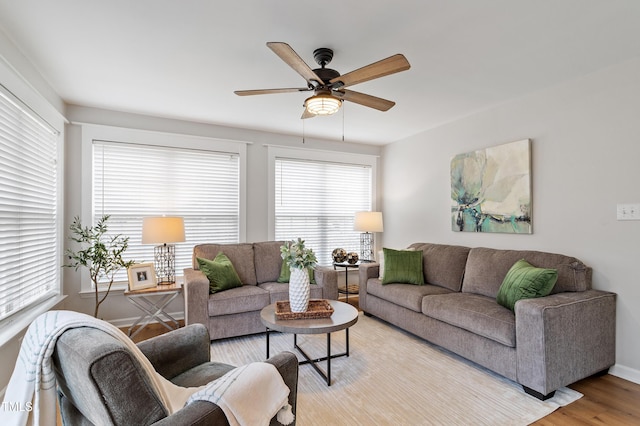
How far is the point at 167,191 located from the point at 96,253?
1.11 m

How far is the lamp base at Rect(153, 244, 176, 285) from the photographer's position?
148 inches

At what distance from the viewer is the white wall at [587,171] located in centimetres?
257

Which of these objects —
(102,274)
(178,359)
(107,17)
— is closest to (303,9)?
(107,17)

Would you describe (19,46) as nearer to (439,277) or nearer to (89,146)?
(89,146)

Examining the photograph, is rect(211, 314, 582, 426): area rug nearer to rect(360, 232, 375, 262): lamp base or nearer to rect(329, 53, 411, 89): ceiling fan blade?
rect(360, 232, 375, 262): lamp base

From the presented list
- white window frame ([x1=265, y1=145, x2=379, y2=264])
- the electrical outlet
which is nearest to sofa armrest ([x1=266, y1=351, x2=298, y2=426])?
the electrical outlet

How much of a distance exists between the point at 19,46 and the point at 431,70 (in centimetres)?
311

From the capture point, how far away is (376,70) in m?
2.01

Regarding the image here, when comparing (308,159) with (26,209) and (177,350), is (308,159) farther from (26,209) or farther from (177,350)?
(177,350)

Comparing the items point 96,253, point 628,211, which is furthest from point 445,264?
point 96,253

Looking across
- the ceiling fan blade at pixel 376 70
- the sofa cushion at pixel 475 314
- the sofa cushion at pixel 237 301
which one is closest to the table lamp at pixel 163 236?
the sofa cushion at pixel 237 301

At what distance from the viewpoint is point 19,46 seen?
2367mm

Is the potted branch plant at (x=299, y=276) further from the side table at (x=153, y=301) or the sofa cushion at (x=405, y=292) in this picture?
the side table at (x=153, y=301)

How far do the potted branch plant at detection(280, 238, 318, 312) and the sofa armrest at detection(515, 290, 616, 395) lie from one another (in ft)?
5.11
